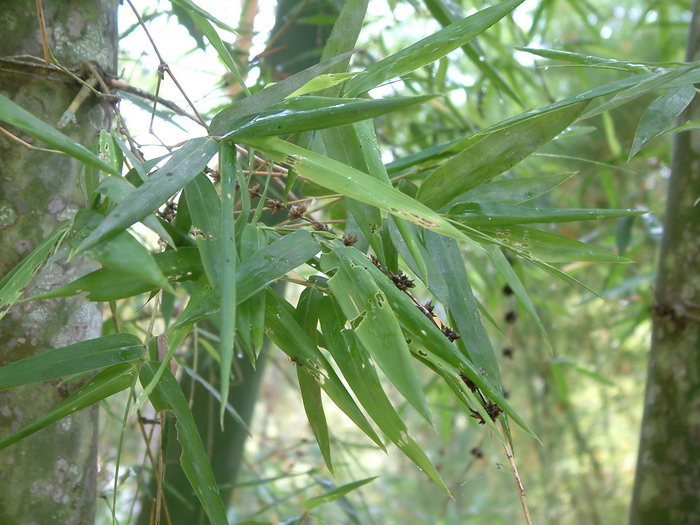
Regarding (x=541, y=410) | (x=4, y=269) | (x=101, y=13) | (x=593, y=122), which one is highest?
(x=593, y=122)

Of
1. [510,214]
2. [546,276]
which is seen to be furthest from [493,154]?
[546,276]

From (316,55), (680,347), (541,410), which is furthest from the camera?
(541,410)

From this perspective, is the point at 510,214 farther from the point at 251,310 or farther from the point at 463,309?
the point at 251,310

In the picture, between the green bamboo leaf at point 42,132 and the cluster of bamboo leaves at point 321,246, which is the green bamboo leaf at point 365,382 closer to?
the cluster of bamboo leaves at point 321,246

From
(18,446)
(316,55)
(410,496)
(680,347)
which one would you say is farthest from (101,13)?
(410,496)

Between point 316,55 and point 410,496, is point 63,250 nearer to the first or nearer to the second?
point 316,55

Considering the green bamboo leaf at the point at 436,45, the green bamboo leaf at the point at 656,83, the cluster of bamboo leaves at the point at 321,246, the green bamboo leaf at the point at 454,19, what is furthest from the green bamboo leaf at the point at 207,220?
the green bamboo leaf at the point at 454,19
